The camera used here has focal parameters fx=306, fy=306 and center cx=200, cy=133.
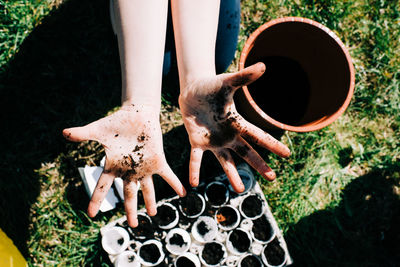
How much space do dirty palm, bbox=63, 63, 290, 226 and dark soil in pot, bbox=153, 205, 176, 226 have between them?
0.46m

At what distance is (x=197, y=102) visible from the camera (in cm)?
154

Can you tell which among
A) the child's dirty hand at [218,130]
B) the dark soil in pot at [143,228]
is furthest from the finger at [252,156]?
the dark soil in pot at [143,228]

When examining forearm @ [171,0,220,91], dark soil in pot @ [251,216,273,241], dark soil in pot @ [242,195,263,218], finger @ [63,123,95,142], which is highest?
forearm @ [171,0,220,91]

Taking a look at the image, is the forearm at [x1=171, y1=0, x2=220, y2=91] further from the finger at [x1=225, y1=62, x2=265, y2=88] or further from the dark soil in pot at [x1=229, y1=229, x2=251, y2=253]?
the dark soil in pot at [x1=229, y1=229, x2=251, y2=253]

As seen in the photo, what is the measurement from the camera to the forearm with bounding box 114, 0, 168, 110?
149cm

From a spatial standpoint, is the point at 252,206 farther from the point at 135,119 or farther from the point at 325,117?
the point at 135,119

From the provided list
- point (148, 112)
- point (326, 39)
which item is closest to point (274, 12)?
point (326, 39)

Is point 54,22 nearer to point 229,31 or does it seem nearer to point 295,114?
point 229,31

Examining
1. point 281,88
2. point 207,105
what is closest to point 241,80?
point 207,105

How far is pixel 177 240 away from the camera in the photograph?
197cm

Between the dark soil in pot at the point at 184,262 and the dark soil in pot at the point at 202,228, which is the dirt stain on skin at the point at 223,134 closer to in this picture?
the dark soil in pot at the point at 202,228

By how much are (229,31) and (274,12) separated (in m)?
0.70

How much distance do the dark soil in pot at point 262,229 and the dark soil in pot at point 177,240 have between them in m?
0.47

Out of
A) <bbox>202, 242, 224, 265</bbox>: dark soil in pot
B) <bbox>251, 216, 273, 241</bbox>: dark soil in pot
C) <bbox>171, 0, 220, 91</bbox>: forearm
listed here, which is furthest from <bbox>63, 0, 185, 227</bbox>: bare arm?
<bbox>251, 216, 273, 241</bbox>: dark soil in pot
